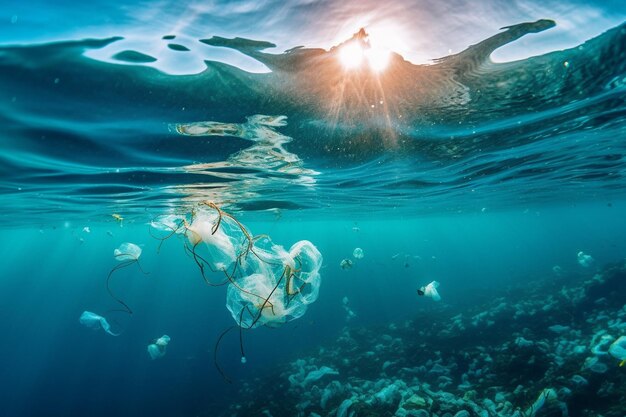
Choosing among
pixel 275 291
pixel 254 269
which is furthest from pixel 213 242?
pixel 275 291

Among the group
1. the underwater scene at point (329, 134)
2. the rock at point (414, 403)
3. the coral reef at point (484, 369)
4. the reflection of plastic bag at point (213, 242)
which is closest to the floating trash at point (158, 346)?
the underwater scene at point (329, 134)

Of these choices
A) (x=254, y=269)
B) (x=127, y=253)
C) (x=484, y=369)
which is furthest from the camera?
(x=484, y=369)

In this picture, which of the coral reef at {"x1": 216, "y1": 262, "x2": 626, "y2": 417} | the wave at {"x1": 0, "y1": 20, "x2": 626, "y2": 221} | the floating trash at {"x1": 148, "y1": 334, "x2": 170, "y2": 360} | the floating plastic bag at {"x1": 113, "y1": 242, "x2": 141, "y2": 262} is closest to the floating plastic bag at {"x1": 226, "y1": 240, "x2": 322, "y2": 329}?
the floating plastic bag at {"x1": 113, "y1": 242, "x2": 141, "y2": 262}

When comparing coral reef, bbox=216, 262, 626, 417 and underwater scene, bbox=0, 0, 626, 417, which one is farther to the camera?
coral reef, bbox=216, 262, 626, 417

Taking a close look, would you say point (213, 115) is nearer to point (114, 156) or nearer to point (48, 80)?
point (48, 80)

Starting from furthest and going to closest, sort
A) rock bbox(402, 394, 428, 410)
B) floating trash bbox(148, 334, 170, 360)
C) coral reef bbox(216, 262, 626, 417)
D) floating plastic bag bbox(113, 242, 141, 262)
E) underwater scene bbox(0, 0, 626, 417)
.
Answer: floating trash bbox(148, 334, 170, 360) < rock bbox(402, 394, 428, 410) < coral reef bbox(216, 262, 626, 417) < floating plastic bag bbox(113, 242, 141, 262) < underwater scene bbox(0, 0, 626, 417)

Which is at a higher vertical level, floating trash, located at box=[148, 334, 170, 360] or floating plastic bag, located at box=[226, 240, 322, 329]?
floating plastic bag, located at box=[226, 240, 322, 329]

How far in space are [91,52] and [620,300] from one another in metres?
24.7

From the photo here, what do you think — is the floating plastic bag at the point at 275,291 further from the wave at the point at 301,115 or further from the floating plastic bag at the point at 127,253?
the wave at the point at 301,115

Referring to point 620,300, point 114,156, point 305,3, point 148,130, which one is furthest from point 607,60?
point 620,300

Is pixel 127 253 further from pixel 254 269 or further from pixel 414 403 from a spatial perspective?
pixel 414 403

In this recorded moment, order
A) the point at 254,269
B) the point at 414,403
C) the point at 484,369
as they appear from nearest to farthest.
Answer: the point at 254,269
the point at 414,403
the point at 484,369

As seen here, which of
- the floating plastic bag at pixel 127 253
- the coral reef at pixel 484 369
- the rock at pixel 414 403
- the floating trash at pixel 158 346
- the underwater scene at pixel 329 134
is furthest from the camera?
the floating trash at pixel 158 346

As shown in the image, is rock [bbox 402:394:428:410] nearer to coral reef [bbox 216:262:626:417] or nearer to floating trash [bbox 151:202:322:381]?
coral reef [bbox 216:262:626:417]
